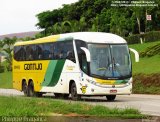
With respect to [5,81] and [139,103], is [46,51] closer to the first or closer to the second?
[139,103]

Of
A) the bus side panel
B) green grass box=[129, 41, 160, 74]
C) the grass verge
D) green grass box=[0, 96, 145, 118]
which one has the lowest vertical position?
the grass verge

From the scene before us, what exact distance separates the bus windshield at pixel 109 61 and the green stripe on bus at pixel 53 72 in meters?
2.59

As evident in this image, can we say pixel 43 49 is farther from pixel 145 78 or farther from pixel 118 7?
pixel 118 7

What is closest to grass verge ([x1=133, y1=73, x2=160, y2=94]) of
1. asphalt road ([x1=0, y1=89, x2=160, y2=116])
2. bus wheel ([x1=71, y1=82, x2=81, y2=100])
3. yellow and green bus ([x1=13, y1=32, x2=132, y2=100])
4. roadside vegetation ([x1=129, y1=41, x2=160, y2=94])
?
roadside vegetation ([x1=129, y1=41, x2=160, y2=94])

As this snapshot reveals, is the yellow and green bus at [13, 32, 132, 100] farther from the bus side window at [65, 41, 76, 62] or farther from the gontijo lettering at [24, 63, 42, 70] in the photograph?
the gontijo lettering at [24, 63, 42, 70]

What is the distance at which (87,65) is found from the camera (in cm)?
2453

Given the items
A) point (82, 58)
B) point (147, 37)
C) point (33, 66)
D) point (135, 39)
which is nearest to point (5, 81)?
point (135, 39)

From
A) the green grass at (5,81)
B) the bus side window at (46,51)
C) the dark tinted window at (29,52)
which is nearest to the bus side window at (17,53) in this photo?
the dark tinted window at (29,52)

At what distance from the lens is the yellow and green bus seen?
964 inches

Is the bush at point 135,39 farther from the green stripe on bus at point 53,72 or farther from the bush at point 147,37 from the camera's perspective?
the green stripe on bus at point 53,72

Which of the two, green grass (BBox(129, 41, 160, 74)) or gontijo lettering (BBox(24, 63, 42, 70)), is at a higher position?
gontijo lettering (BBox(24, 63, 42, 70))

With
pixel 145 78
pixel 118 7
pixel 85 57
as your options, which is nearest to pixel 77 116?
pixel 85 57

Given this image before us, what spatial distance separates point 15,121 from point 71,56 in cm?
1365

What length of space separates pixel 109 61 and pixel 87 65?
1.08m
